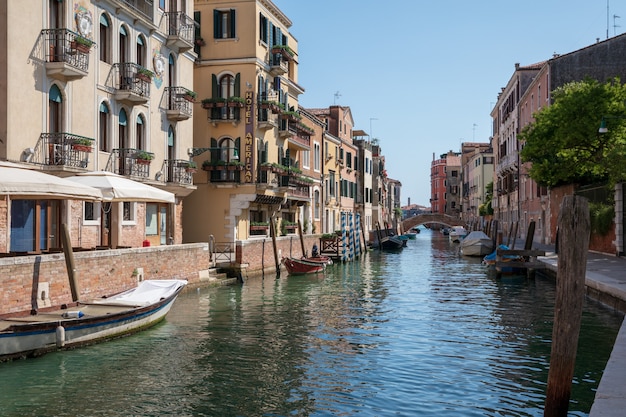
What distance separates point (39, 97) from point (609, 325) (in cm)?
1386

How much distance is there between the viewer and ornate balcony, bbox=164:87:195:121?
22.7 meters

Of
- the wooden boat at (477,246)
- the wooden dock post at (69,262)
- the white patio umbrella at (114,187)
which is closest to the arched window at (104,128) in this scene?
the white patio umbrella at (114,187)

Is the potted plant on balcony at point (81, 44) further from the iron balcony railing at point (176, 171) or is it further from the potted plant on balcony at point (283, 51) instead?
the potted plant on balcony at point (283, 51)

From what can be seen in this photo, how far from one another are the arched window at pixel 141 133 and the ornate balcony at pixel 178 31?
325cm

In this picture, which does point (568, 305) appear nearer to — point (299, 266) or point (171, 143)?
point (171, 143)

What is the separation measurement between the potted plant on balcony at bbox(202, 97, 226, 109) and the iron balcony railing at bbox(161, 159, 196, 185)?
4.78 m

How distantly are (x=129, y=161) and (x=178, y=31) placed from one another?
225 inches

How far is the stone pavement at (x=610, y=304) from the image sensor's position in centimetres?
564

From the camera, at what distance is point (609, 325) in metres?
13.5

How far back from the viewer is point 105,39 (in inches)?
748

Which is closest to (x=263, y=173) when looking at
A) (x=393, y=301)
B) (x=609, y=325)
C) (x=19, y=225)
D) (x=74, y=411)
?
(x=393, y=301)

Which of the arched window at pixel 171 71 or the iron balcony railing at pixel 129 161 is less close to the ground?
the arched window at pixel 171 71

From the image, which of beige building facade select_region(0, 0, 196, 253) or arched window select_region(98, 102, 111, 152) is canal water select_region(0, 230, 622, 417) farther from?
arched window select_region(98, 102, 111, 152)

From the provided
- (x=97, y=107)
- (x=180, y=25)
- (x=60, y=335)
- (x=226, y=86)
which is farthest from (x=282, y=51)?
(x=60, y=335)
